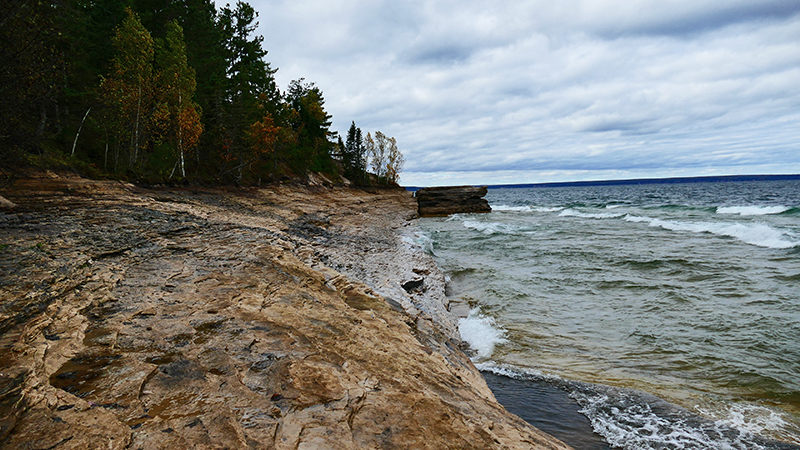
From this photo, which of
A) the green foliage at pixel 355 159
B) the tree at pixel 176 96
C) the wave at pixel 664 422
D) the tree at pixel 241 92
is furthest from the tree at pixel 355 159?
the wave at pixel 664 422

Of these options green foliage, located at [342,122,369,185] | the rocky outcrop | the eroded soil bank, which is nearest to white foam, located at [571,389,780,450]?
the eroded soil bank

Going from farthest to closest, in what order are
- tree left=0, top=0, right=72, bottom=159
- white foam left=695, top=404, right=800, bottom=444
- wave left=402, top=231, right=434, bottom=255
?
wave left=402, top=231, right=434, bottom=255
tree left=0, top=0, right=72, bottom=159
white foam left=695, top=404, right=800, bottom=444

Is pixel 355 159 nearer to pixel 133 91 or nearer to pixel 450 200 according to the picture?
pixel 450 200

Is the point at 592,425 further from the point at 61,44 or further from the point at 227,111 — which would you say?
the point at 227,111

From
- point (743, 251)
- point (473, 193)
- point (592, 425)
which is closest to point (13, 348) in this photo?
point (592, 425)

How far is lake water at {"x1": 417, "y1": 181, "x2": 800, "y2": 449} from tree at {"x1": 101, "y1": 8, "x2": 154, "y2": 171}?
2003 cm

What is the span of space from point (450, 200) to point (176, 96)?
110 ft

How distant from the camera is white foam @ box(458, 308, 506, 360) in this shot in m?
7.32

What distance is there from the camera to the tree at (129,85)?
794 inches

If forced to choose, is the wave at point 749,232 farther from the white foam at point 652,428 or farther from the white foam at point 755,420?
the white foam at point 652,428

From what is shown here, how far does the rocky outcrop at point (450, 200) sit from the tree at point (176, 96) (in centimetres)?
2875

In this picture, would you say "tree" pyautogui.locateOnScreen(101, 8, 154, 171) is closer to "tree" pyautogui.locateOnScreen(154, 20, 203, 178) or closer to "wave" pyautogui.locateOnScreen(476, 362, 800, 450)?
"tree" pyautogui.locateOnScreen(154, 20, 203, 178)

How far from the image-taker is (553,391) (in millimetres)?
5539

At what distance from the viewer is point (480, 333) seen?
8.16 metres
